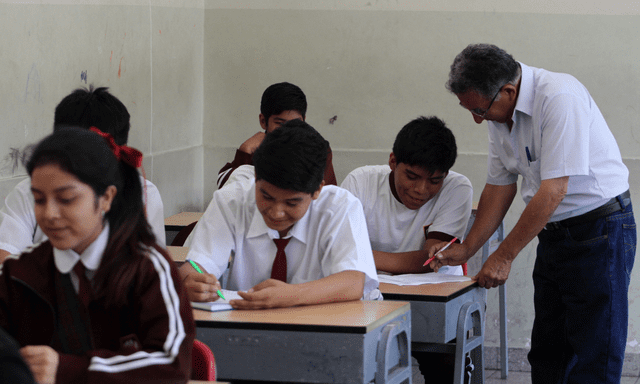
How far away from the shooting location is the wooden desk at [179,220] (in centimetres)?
322

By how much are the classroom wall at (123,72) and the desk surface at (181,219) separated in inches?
3.6

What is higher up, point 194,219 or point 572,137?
point 572,137

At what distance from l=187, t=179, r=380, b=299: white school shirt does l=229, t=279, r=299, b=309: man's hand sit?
0.69ft

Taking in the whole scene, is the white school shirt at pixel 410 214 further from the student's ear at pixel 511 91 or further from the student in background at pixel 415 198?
the student's ear at pixel 511 91

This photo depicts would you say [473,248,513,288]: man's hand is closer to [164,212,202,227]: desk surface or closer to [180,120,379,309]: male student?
[180,120,379,309]: male student

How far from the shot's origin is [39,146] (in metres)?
1.13

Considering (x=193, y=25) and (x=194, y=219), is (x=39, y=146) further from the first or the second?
(x=193, y=25)

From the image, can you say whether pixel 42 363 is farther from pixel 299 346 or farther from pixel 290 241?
pixel 290 241

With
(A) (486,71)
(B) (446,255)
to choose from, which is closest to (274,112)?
(B) (446,255)

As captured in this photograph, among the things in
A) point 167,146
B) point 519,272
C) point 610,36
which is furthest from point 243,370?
point 610,36

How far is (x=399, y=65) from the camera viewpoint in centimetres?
404

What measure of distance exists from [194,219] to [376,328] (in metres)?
1.99

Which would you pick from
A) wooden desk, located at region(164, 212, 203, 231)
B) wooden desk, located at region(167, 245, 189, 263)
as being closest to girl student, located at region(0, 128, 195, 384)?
wooden desk, located at region(167, 245, 189, 263)

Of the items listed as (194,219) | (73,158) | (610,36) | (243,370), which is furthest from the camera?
(610,36)
